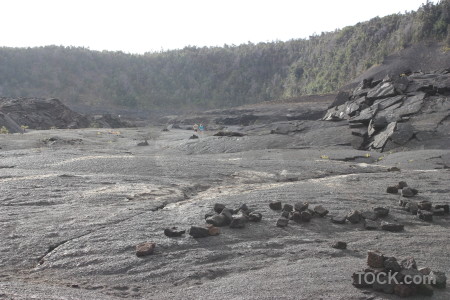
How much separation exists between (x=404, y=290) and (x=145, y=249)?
2.19m

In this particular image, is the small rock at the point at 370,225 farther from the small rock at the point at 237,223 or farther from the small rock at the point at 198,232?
the small rock at the point at 198,232

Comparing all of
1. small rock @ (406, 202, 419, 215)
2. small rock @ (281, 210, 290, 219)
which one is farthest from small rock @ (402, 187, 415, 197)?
small rock @ (281, 210, 290, 219)

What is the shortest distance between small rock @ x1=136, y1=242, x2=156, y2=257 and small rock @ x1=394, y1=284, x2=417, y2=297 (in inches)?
82.8

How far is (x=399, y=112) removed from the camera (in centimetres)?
1847

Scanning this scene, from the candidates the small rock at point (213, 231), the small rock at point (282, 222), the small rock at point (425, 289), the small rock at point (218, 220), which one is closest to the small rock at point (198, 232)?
the small rock at point (213, 231)

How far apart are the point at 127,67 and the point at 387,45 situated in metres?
32.9

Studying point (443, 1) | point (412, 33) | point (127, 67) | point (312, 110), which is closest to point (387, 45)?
point (412, 33)

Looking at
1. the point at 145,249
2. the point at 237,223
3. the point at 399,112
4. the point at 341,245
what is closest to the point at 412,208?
the point at 341,245

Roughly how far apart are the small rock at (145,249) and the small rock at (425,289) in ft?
7.35

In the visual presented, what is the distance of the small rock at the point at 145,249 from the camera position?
428 cm

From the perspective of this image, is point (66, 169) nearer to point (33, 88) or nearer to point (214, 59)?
point (33, 88)

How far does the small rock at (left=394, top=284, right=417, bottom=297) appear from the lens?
3.22m

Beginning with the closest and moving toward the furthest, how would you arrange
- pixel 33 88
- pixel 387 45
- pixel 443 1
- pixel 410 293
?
pixel 410 293, pixel 443 1, pixel 387 45, pixel 33 88

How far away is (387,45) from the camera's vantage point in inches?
1718
